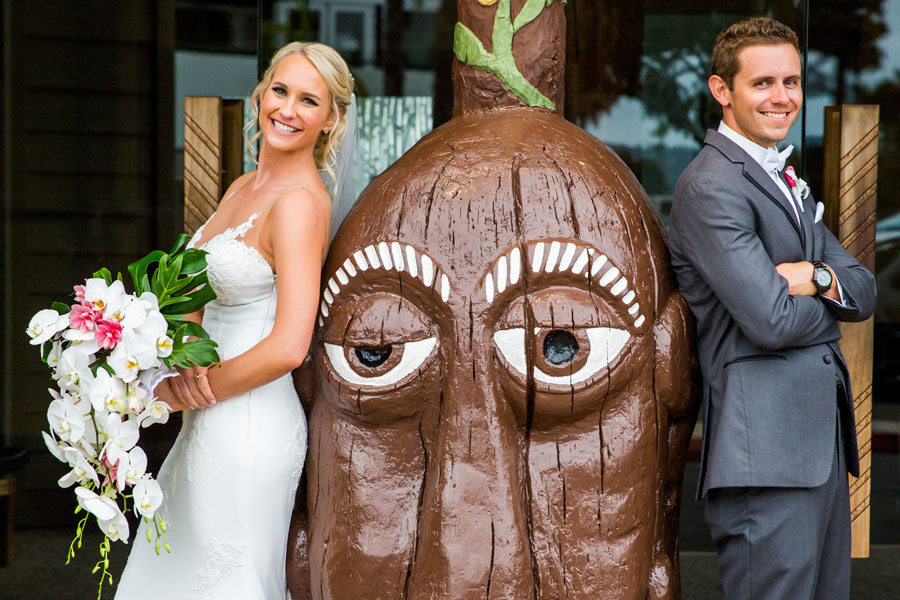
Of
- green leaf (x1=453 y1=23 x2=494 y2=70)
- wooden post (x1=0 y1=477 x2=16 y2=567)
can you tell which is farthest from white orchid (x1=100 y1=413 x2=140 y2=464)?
wooden post (x1=0 y1=477 x2=16 y2=567)

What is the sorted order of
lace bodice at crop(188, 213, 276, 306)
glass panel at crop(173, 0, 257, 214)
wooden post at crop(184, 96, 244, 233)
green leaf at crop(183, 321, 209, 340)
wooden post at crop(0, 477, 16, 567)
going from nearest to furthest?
green leaf at crop(183, 321, 209, 340) → lace bodice at crop(188, 213, 276, 306) → wooden post at crop(184, 96, 244, 233) → wooden post at crop(0, 477, 16, 567) → glass panel at crop(173, 0, 257, 214)

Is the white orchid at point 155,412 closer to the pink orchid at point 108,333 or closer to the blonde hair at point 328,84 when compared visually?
the pink orchid at point 108,333

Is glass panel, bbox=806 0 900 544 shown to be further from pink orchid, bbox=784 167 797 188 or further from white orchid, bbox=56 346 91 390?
white orchid, bbox=56 346 91 390

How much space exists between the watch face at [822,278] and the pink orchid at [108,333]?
1345 millimetres

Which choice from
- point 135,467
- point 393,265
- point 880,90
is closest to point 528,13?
point 393,265

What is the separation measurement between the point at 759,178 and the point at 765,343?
0.34 m

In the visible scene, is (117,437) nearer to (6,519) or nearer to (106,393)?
(106,393)

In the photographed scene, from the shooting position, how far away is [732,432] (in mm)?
1972

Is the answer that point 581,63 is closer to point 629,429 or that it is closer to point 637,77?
point 637,77

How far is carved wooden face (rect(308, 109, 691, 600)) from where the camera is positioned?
190cm

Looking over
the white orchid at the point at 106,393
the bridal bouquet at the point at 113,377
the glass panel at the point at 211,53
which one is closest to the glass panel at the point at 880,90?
the glass panel at the point at 211,53

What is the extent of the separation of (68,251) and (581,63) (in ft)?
9.19

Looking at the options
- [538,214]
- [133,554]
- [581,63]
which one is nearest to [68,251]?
[581,63]

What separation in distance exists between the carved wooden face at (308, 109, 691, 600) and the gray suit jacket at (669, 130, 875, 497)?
0.26 feet
